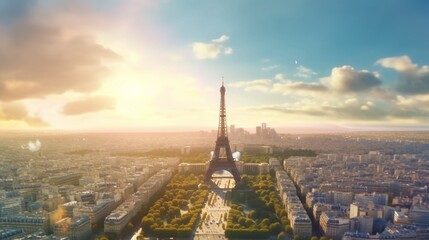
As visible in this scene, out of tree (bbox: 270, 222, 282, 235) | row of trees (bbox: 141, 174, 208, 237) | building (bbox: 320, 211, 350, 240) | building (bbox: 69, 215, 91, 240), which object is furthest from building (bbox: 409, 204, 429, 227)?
building (bbox: 69, 215, 91, 240)

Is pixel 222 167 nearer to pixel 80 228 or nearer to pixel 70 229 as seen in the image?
pixel 80 228

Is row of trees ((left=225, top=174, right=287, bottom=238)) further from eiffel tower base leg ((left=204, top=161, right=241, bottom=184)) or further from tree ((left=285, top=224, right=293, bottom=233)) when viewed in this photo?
eiffel tower base leg ((left=204, top=161, right=241, bottom=184))

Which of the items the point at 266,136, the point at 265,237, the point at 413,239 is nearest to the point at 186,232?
the point at 265,237

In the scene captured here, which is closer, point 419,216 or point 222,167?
point 419,216

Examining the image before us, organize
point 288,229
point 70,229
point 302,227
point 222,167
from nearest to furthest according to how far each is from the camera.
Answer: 1. point 70,229
2. point 302,227
3. point 288,229
4. point 222,167

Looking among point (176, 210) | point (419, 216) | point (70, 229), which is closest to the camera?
point (70, 229)

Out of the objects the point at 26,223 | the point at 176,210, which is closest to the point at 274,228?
the point at 176,210

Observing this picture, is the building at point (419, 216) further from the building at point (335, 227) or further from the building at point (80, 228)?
the building at point (80, 228)

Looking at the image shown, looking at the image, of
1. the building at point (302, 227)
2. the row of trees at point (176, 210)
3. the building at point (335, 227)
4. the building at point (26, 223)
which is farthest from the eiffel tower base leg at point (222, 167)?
the building at point (26, 223)
